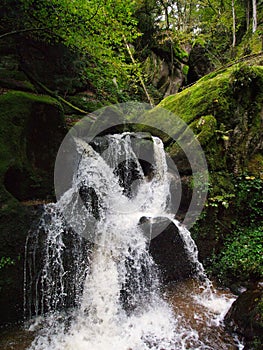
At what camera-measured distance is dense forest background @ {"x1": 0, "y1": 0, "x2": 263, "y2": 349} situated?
3920 mm

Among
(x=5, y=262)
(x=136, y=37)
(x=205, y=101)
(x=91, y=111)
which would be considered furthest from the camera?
(x=91, y=111)

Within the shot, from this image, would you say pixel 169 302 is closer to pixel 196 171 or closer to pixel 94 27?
pixel 196 171

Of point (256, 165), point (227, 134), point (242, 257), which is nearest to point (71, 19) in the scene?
point (227, 134)

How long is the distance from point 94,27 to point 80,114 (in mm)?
3194

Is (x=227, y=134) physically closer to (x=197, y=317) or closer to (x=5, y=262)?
(x=197, y=317)

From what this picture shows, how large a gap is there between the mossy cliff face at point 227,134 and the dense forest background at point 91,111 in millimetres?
28

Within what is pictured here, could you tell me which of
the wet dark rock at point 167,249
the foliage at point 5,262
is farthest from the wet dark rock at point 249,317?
the foliage at point 5,262

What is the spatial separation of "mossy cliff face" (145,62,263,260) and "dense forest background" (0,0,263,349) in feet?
0.09

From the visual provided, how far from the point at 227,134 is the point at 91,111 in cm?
466

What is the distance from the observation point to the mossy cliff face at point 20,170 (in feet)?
12.3

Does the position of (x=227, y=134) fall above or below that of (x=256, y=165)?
above

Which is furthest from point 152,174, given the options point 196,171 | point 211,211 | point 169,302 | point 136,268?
point 169,302

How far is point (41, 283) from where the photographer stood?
13.1 feet

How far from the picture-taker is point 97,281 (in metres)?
4.36
